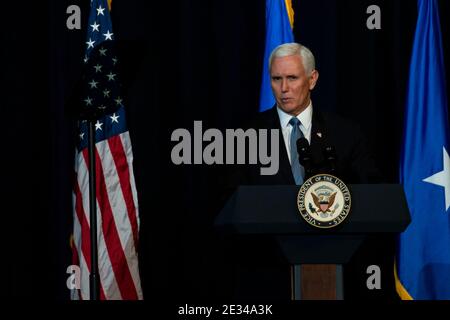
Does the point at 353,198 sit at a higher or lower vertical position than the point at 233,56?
lower

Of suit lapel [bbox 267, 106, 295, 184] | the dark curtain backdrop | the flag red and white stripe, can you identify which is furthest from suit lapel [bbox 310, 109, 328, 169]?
the flag red and white stripe

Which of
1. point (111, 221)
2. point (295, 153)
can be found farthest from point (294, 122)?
point (111, 221)

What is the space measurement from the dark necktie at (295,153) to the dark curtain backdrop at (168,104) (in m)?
1.01

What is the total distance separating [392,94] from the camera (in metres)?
5.29

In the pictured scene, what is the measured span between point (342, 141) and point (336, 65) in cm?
112

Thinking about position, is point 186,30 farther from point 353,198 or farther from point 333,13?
point 353,198

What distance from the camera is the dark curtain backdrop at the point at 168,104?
16.7ft

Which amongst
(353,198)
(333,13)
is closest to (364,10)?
(333,13)

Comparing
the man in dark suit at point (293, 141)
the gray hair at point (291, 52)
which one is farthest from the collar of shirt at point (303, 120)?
the gray hair at point (291, 52)

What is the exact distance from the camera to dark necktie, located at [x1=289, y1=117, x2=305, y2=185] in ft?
12.8

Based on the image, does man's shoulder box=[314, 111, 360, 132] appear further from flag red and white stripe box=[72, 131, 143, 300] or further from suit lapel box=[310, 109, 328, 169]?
flag red and white stripe box=[72, 131, 143, 300]

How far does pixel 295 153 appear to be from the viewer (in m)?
4.06

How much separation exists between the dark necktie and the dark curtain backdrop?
3.32 ft

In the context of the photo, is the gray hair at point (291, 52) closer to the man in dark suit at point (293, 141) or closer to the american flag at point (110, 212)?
the man in dark suit at point (293, 141)
